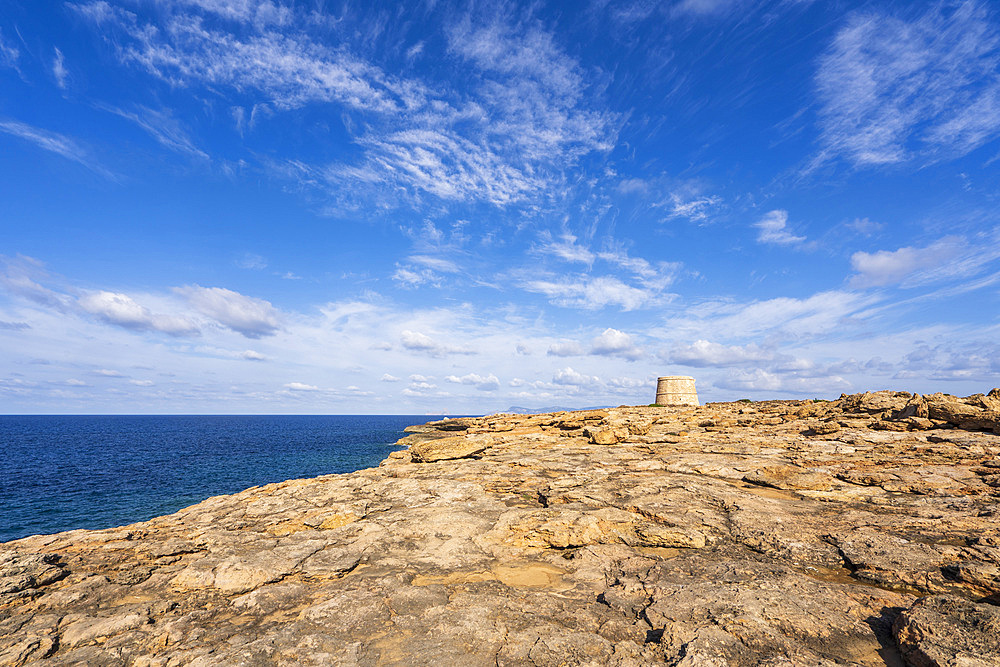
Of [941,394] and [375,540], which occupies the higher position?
[941,394]

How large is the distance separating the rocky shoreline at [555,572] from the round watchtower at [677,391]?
3597 centimetres

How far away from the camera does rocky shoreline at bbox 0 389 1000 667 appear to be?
6859mm

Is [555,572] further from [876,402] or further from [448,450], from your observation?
[876,402]

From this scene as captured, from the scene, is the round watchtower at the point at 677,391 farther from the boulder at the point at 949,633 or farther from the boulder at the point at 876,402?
the boulder at the point at 949,633

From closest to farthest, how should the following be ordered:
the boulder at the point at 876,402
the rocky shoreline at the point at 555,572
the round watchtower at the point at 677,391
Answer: the rocky shoreline at the point at 555,572, the boulder at the point at 876,402, the round watchtower at the point at 677,391

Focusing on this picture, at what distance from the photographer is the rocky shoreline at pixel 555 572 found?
686cm

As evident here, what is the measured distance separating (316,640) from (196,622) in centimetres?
269

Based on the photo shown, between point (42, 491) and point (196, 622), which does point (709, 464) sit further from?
point (42, 491)

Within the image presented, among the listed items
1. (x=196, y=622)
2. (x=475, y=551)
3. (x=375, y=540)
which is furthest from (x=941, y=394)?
(x=196, y=622)

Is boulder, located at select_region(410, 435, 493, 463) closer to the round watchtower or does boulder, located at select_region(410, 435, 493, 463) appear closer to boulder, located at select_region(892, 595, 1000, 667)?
boulder, located at select_region(892, 595, 1000, 667)

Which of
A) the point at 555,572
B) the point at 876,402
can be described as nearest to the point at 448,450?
the point at 555,572

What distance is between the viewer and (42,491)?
46.0m

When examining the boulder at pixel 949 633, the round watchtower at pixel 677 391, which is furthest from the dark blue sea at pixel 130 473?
the boulder at pixel 949 633

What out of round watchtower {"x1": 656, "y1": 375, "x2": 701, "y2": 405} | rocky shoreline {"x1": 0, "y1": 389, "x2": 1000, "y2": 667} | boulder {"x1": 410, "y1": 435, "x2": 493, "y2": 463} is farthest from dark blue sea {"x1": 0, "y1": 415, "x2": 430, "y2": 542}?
round watchtower {"x1": 656, "y1": 375, "x2": 701, "y2": 405}
